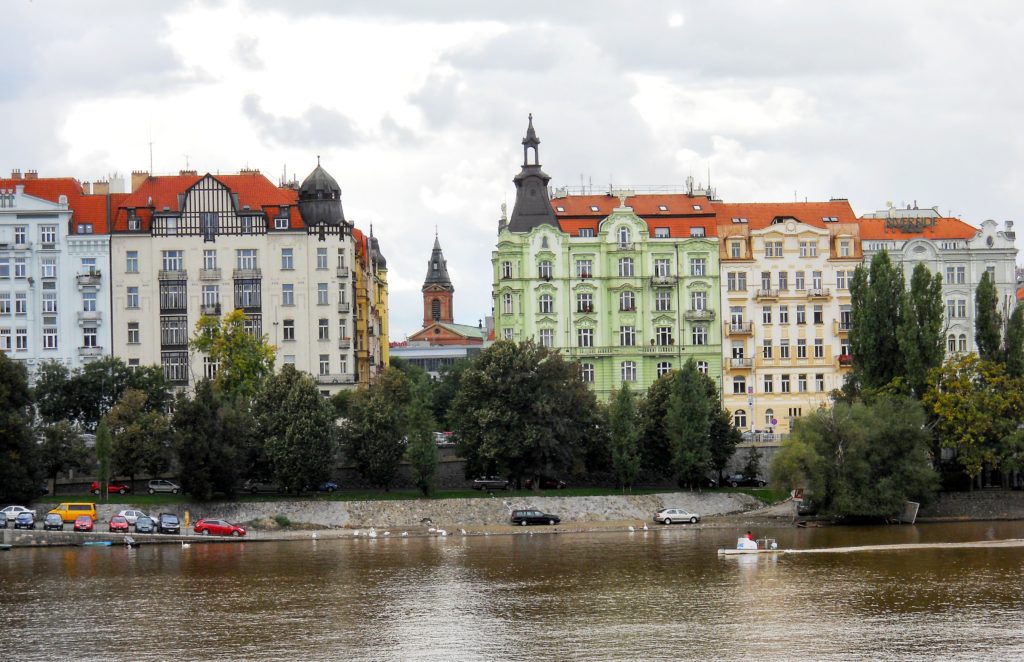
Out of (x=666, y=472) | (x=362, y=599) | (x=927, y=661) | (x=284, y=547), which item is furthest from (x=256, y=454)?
(x=927, y=661)

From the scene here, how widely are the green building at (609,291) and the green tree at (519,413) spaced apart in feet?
65.3

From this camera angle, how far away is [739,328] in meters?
140

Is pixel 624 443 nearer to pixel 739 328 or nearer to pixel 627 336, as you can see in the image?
pixel 627 336

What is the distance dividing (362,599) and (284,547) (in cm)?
2471

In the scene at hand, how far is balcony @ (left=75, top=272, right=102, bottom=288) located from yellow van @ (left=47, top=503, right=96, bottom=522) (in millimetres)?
33507

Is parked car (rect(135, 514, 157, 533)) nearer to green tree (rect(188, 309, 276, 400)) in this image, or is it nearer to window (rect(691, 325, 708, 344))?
green tree (rect(188, 309, 276, 400))

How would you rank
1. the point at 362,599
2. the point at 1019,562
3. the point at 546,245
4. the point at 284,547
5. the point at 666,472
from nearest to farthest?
1. the point at 362,599
2. the point at 1019,562
3. the point at 284,547
4. the point at 666,472
5. the point at 546,245

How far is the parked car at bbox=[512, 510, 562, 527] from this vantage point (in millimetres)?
110188

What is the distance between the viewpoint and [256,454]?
113 m

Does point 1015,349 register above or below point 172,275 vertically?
below

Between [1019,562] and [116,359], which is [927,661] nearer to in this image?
[1019,562]

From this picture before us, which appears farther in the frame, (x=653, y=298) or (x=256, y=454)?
(x=653, y=298)

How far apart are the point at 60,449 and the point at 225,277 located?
29.8m

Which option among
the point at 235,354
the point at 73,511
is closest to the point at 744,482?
the point at 235,354
